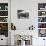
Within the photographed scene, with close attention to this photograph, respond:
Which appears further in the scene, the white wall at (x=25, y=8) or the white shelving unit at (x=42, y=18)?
the white shelving unit at (x=42, y=18)

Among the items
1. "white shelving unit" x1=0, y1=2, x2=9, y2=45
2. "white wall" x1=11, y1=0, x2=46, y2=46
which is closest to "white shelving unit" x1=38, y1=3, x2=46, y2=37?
"white wall" x1=11, y1=0, x2=46, y2=46

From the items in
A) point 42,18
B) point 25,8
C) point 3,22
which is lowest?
point 3,22

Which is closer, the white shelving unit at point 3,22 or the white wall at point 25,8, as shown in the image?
the white wall at point 25,8

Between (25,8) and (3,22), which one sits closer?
(25,8)

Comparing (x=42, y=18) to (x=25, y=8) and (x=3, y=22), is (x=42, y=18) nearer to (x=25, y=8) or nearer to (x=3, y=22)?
(x=25, y=8)

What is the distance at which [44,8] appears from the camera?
6.13 m

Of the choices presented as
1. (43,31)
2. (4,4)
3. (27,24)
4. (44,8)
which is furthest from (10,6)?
(43,31)

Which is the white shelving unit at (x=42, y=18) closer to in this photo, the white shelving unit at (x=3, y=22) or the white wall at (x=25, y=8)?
the white wall at (x=25, y=8)

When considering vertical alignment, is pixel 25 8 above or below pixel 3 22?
above

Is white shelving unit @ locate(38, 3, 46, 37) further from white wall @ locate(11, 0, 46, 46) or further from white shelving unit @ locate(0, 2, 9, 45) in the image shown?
white shelving unit @ locate(0, 2, 9, 45)

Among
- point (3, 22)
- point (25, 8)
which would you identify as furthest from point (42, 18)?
point (3, 22)

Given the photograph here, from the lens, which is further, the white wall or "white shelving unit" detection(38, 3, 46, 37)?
"white shelving unit" detection(38, 3, 46, 37)

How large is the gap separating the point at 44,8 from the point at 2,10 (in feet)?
7.07

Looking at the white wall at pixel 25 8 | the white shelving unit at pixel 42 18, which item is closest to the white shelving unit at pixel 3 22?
the white wall at pixel 25 8
